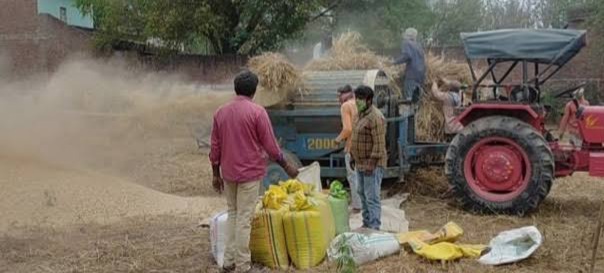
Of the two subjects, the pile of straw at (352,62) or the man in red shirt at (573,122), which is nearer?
the man in red shirt at (573,122)

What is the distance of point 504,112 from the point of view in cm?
868

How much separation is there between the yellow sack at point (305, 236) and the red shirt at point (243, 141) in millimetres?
479

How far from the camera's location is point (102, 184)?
986cm

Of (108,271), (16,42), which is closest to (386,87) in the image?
(108,271)

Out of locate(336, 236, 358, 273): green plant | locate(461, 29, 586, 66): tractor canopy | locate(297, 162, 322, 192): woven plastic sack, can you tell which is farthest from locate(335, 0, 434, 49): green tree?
locate(336, 236, 358, 273): green plant

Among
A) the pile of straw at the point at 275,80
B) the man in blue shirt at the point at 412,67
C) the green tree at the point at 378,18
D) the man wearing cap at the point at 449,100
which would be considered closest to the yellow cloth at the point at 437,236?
the man wearing cap at the point at 449,100

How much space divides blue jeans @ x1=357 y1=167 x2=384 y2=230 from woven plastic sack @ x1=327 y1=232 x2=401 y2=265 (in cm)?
88

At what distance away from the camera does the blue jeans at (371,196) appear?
7324 mm

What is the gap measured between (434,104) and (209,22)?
976cm

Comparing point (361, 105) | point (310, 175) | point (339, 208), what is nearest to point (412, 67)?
point (310, 175)

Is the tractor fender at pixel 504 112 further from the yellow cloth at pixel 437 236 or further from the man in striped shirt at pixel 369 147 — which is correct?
the yellow cloth at pixel 437 236

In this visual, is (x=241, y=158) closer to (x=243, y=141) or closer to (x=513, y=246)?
(x=243, y=141)

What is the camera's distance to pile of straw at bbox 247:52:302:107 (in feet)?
31.0

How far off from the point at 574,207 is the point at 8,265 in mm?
6386
